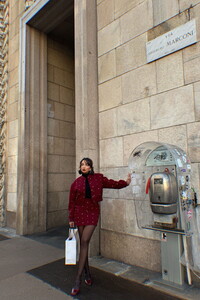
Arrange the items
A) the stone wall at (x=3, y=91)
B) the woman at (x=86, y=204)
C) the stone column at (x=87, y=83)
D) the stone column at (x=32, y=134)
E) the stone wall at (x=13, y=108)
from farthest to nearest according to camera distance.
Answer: the stone wall at (x=3, y=91) → the stone wall at (x=13, y=108) → the stone column at (x=32, y=134) → the stone column at (x=87, y=83) → the woman at (x=86, y=204)

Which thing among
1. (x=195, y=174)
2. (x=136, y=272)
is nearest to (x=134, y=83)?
(x=195, y=174)

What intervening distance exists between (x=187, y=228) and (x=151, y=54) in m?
2.61

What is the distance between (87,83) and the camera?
4.41 meters

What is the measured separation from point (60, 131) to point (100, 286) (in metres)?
4.71

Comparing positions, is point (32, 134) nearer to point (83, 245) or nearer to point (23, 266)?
point (23, 266)

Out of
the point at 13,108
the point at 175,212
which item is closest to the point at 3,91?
the point at 13,108

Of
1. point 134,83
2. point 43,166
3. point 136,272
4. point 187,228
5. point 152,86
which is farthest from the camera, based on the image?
point 43,166

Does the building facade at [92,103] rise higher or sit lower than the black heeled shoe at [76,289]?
higher

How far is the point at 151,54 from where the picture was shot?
12.0ft

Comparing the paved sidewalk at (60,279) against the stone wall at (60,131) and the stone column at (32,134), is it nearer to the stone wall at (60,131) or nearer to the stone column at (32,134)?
the stone column at (32,134)

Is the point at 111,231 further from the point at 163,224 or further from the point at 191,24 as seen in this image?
the point at 191,24

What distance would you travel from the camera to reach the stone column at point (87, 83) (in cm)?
435

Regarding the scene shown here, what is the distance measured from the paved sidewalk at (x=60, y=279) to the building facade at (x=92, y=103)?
30cm

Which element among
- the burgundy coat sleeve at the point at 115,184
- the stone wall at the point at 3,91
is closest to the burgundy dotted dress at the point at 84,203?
the burgundy coat sleeve at the point at 115,184
